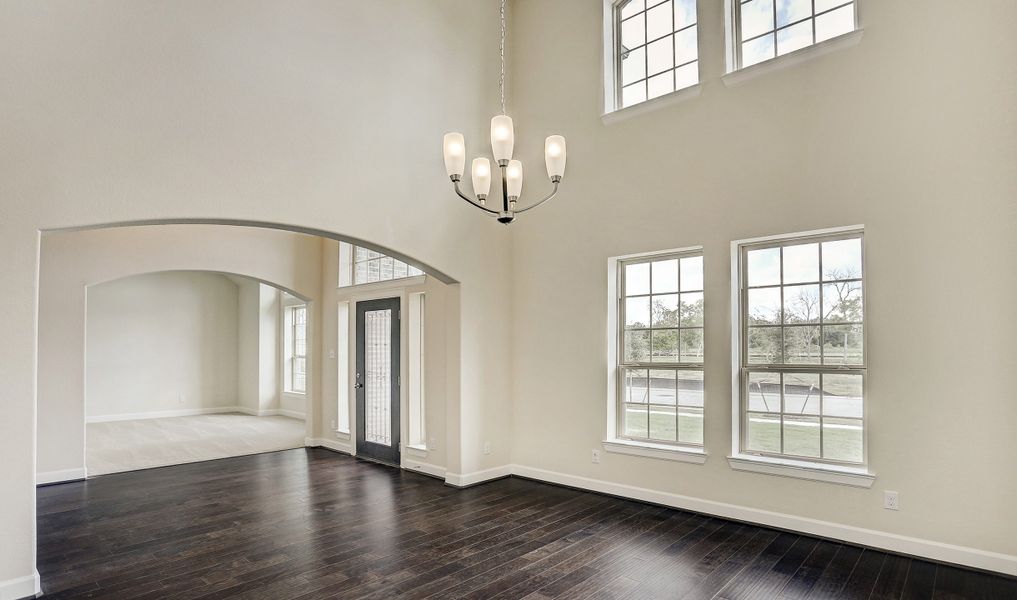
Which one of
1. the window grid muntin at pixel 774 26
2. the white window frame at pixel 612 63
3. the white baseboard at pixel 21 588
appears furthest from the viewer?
the white window frame at pixel 612 63

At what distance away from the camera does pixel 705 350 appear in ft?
15.6

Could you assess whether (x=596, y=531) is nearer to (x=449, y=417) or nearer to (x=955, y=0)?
(x=449, y=417)

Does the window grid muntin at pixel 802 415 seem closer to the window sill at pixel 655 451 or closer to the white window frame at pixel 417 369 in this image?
the window sill at pixel 655 451

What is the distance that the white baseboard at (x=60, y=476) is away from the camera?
6.02 m

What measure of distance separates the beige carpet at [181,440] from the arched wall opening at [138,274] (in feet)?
2.45

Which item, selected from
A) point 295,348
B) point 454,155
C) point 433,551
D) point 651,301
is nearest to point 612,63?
point 651,301

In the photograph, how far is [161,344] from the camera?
36.9ft

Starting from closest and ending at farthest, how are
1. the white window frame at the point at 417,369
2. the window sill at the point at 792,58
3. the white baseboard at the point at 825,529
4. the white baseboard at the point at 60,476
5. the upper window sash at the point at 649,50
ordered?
the white baseboard at the point at 825,529 < the window sill at the point at 792,58 < the upper window sash at the point at 649,50 < the white baseboard at the point at 60,476 < the white window frame at the point at 417,369

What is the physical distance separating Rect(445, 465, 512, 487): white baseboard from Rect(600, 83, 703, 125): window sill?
3.67m

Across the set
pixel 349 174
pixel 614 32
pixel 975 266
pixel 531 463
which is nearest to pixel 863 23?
pixel 975 266

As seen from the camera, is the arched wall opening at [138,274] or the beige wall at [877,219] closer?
the beige wall at [877,219]

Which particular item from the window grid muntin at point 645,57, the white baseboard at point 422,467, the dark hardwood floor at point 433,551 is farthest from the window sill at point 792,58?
the white baseboard at point 422,467

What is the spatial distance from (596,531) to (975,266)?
10.2 feet

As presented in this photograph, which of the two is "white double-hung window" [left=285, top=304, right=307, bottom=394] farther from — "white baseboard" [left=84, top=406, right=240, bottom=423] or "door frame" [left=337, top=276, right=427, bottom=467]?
"door frame" [left=337, top=276, right=427, bottom=467]
